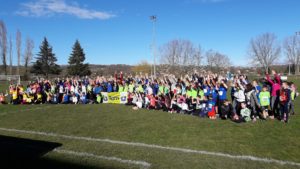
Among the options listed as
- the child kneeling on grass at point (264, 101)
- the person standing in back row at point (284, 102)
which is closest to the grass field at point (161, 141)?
the person standing in back row at point (284, 102)

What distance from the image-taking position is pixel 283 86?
11.1 m

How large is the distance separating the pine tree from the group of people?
43.5 meters

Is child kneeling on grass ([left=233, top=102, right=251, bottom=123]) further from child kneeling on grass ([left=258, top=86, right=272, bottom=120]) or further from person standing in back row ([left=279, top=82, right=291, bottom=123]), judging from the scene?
person standing in back row ([left=279, top=82, right=291, bottom=123])

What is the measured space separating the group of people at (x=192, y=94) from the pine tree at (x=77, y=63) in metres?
43.5

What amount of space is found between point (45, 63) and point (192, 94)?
2218 inches

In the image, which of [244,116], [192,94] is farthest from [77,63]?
[244,116]

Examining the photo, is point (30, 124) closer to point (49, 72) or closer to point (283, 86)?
point (283, 86)

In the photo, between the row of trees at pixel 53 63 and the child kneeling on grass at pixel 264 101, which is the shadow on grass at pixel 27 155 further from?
the row of trees at pixel 53 63

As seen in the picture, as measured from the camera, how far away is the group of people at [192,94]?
11.5 metres

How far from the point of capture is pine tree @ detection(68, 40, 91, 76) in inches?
2516

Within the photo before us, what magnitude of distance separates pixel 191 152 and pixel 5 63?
67.8m

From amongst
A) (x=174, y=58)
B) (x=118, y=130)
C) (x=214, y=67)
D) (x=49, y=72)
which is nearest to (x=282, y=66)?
(x=214, y=67)

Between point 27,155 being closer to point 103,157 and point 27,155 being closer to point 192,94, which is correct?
point 103,157

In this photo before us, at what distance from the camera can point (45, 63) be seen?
62.9 metres
